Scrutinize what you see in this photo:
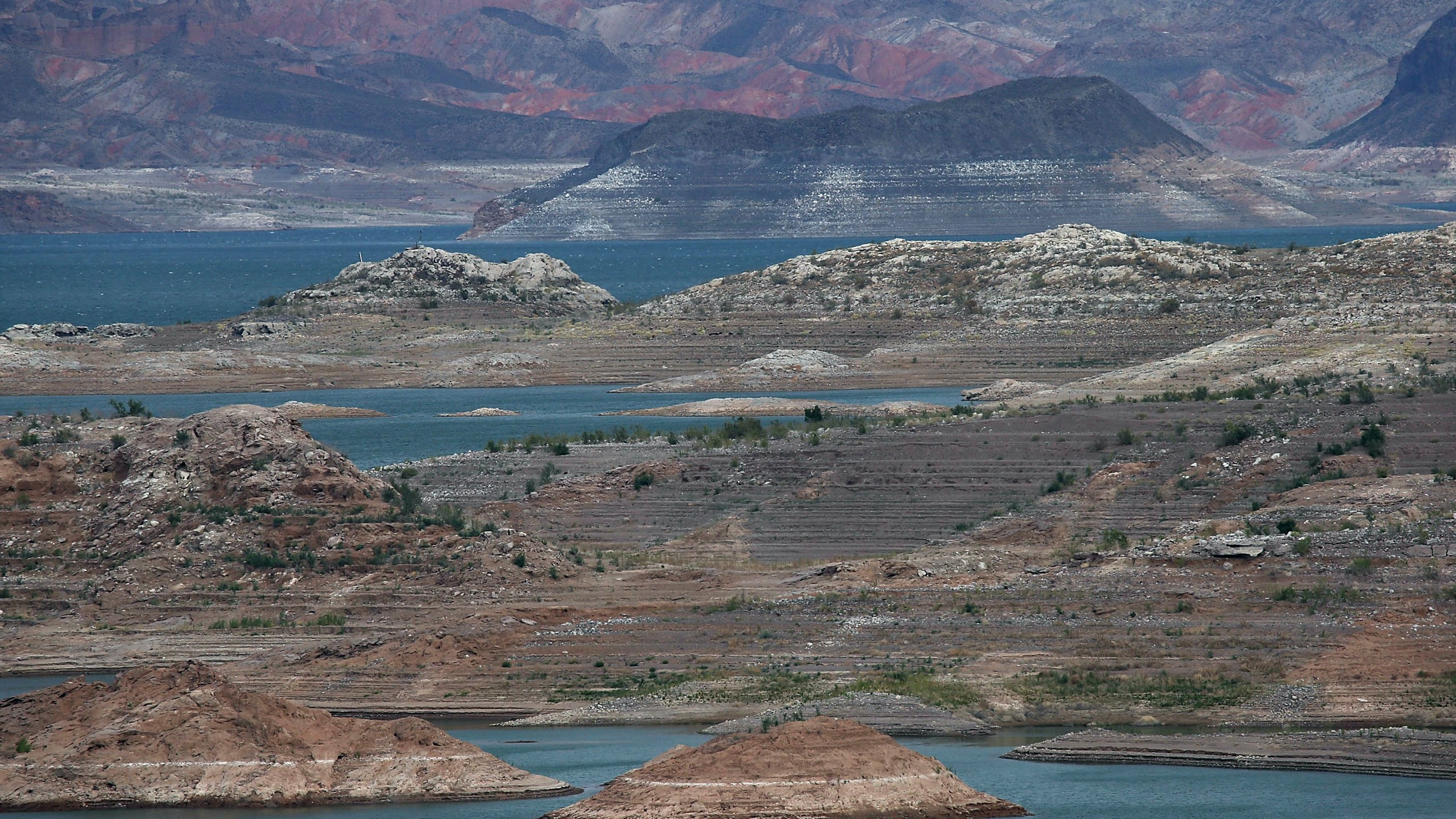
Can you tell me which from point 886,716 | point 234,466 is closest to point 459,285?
point 234,466

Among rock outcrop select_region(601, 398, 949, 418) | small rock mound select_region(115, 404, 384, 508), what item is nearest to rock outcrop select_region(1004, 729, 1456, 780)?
small rock mound select_region(115, 404, 384, 508)

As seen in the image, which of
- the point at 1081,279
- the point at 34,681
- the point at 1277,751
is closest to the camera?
the point at 1277,751

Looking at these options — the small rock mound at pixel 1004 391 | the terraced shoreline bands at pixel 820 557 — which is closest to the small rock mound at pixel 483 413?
the terraced shoreline bands at pixel 820 557

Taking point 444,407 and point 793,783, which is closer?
point 793,783

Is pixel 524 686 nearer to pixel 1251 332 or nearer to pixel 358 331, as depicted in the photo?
pixel 1251 332

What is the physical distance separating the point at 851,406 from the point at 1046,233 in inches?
1566

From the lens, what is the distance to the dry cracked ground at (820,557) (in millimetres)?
32750

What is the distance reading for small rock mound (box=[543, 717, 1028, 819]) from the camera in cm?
2348

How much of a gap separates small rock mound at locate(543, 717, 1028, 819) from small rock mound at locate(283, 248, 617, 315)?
7929 centimetres

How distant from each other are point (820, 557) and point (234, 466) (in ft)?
41.8

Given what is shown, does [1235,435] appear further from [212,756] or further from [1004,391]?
[212,756]

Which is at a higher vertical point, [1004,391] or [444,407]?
[1004,391]

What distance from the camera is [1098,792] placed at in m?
27.0

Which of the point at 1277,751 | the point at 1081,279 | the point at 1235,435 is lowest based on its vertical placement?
the point at 1277,751
